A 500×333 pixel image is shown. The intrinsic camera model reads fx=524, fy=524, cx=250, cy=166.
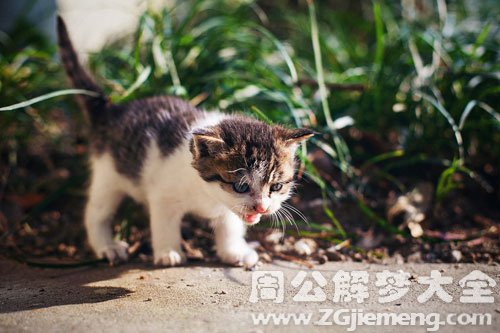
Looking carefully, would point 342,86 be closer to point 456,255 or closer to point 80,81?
point 456,255

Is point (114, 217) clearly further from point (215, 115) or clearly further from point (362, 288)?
point (362, 288)

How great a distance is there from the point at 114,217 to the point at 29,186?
844 mm

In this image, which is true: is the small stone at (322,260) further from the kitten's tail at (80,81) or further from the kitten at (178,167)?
the kitten's tail at (80,81)

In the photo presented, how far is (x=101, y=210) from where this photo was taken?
2789 millimetres

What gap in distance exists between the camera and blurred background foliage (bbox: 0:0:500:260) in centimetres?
311

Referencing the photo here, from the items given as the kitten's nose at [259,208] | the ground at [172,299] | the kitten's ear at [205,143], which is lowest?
the ground at [172,299]

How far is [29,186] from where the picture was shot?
345 cm

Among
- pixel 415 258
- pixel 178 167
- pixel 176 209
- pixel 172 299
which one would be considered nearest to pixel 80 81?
pixel 178 167

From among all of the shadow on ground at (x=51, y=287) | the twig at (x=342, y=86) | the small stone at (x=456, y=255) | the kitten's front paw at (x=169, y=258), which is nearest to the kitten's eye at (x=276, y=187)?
the kitten's front paw at (x=169, y=258)

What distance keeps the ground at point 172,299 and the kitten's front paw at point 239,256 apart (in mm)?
53

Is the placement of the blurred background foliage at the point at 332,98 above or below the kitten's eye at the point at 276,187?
above

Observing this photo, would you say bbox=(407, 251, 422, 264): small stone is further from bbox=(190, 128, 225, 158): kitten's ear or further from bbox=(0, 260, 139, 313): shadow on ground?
bbox=(0, 260, 139, 313): shadow on ground

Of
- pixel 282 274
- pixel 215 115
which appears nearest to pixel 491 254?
pixel 282 274

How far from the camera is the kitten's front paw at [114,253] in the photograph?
259 centimetres
